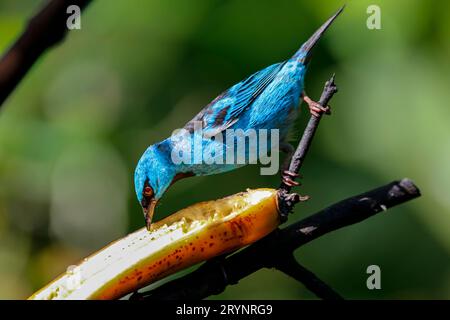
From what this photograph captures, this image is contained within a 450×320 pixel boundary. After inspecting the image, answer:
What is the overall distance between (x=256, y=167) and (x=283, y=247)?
2.84ft

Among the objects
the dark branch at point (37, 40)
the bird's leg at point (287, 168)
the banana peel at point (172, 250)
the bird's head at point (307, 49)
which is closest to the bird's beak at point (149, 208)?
the banana peel at point (172, 250)

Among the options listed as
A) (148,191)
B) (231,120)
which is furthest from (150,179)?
(231,120)

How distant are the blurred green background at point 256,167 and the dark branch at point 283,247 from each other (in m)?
0.76

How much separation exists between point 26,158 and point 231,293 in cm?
107

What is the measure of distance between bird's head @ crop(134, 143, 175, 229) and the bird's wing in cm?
25

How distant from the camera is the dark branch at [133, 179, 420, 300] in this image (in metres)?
1.62

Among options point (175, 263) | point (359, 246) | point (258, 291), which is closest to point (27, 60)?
point (175, 263)

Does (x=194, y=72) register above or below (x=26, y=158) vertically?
above

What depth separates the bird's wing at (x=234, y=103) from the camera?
7.62 ft

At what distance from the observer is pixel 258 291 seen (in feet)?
8.39

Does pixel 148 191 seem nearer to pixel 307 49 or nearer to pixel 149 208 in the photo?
pixel 149 208

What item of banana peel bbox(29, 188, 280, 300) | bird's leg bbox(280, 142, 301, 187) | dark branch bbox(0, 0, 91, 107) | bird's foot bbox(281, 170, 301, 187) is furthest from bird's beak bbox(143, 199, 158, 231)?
dark branch bbox(0, 0, 91, 107)

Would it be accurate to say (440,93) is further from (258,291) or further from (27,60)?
(27,60)

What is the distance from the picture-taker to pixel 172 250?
1653 millimetres
